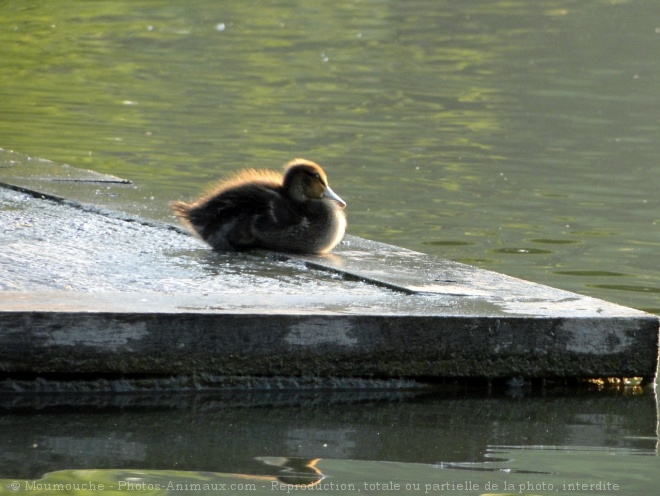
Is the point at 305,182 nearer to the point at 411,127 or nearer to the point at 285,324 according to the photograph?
the point at 285,324

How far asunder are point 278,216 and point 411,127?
9.11m

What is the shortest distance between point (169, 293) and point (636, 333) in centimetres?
197

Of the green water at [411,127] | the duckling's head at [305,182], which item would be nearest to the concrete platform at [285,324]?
the green water at [411,127]

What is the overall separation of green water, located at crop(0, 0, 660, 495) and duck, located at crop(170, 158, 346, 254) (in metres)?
1.01

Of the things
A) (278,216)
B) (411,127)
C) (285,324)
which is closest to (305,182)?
(278,216)

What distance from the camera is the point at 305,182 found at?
268 inches

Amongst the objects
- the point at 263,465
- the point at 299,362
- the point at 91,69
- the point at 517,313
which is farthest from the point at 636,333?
the point at 91,69

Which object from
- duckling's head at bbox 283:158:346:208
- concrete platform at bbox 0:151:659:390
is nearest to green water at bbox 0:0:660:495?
concrete platform at bbox 0:151:659:390

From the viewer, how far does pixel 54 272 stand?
5.94 metres

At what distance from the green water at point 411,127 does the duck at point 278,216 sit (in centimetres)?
101

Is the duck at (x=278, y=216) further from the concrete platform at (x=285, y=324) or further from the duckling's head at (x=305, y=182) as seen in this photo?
the concrete platform at (x=285, y=324)

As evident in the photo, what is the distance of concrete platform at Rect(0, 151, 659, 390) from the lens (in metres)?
5.18

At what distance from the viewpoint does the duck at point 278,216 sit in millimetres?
6762

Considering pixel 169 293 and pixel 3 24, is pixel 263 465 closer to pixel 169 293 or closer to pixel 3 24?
pixel 169 293
